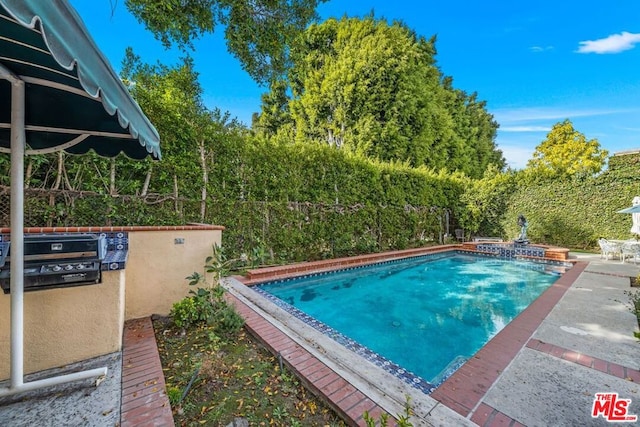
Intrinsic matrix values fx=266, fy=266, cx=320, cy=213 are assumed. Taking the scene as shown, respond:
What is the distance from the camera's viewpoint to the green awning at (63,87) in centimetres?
123

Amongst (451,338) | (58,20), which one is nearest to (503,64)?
(451,338)

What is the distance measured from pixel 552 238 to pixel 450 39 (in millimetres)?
19785

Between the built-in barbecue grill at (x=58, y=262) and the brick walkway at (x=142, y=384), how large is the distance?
3.09ft

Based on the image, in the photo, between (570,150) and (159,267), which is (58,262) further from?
(570,150)

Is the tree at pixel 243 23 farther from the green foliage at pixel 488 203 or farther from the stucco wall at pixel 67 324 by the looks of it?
the green foliage at pixel 488 203

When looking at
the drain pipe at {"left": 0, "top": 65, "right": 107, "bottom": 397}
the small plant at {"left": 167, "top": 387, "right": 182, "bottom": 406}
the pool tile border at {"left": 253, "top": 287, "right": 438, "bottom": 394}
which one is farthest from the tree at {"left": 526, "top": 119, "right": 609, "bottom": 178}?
the drain pipe at {"left": 0, "top": 65, "right": 107, "bottom": 397}

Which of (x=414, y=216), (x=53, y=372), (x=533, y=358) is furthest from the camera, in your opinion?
(x=414, y=216)

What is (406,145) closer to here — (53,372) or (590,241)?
(590,241)

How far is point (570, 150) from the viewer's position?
25.6 m

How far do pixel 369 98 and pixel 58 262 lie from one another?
68.5 ft

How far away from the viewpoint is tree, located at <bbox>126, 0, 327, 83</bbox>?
23.6 ft

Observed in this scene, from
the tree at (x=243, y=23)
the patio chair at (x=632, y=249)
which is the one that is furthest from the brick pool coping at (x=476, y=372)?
the tree at (x=243, y=23)

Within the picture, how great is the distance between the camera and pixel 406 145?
70.5ft

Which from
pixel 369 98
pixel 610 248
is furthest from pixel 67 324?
pixel 369 98
